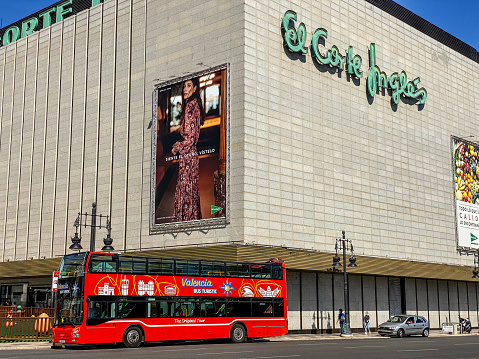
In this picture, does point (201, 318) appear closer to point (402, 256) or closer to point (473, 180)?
point (402, 256)

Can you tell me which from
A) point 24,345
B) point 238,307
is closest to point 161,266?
point 238,307

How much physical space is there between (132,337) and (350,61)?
1292 inches

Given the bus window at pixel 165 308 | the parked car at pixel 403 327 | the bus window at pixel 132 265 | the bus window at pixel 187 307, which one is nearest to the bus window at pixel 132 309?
the bus window at pixel 165 308

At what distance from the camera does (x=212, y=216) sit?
44.8 meters

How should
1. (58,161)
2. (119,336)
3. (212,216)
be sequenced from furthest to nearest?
(58,161) → (212,216) → (119,336)

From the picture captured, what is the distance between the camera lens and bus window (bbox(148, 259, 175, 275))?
104 feet

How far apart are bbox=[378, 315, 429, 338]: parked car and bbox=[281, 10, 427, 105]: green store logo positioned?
19.9m

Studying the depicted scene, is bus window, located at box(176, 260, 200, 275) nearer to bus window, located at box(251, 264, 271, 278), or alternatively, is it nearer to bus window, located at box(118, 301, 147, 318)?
bus window, located at box(118, 301, 147, 318)

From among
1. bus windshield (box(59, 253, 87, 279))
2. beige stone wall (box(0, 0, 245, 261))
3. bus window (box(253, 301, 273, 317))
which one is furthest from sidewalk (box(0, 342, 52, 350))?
beige stone wall (box(0, 0, 245, 261))

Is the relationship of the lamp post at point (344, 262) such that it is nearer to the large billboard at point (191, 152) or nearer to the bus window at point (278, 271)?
the large billboard at point (191, 152)

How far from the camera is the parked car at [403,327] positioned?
45.9 m

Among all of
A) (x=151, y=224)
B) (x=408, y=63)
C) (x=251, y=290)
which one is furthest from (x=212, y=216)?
(x=408, y=63)

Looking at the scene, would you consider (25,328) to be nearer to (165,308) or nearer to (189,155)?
(165,308)

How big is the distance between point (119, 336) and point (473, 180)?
1912 inches
